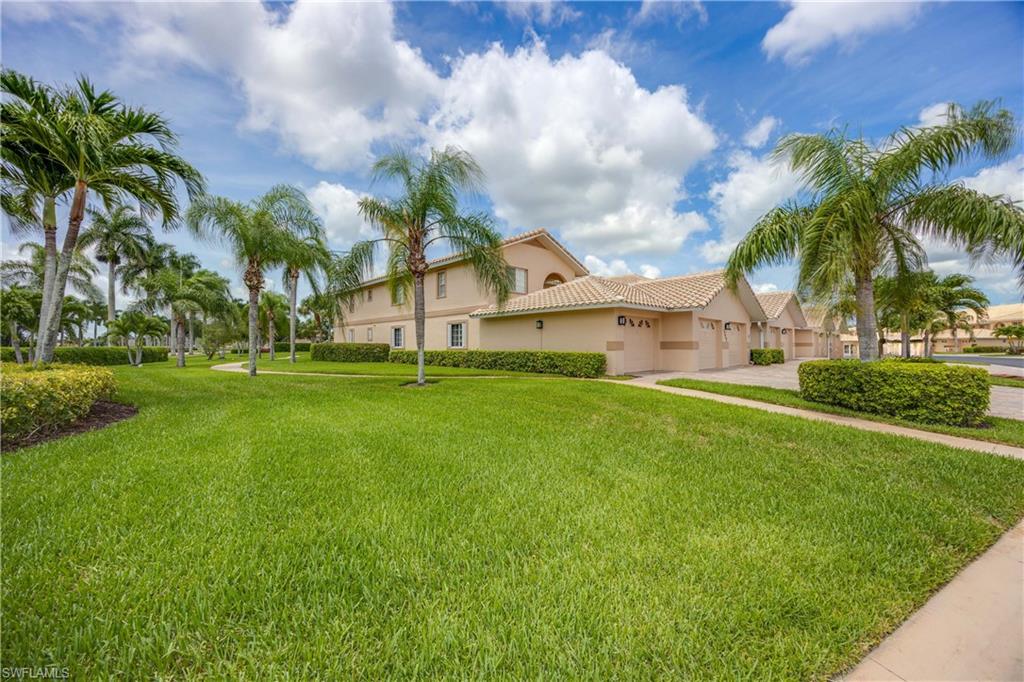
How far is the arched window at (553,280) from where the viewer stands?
23.5 metres

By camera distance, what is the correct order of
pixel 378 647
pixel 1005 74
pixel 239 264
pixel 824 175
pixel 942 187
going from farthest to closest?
pixel 239 264 → pixel 824 175 → pixel 942 187 → pixel 1005 74 → pixel 378 647

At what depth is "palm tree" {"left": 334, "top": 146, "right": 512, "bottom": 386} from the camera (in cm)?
1185

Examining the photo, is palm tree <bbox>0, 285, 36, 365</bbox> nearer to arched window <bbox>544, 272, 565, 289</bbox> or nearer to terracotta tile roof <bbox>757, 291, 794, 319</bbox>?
A: arched window <bbox>544, 272, 565, 289</bbox>

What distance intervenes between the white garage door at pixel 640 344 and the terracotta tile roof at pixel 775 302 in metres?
14.2

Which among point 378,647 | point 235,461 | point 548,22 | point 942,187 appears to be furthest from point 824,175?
point 235,461

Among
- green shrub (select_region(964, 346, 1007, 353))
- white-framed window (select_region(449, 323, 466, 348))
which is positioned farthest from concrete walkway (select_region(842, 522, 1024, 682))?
green shrub (select_region(964, 346, 1007, 353))

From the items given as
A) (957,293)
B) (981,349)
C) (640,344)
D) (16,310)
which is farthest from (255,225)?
(981,349)

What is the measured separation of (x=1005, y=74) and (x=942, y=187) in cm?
211

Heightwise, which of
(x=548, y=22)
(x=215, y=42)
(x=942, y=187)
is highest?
(x=548, y=22)

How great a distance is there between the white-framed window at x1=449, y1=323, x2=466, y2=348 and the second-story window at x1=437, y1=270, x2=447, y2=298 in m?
1.89

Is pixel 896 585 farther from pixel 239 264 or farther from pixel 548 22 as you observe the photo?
pixel 239 264

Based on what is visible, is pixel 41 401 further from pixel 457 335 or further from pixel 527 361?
pixel 457 335

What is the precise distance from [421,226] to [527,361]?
796 centimetres

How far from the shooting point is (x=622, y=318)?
656 inches
